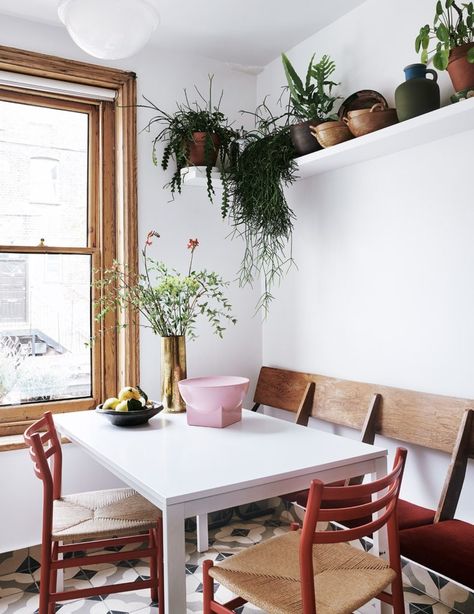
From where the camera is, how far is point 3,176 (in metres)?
2.79

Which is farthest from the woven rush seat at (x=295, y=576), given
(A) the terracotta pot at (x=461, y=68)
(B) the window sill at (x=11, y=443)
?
(A) the terracotta pot at (x=461, y=68)

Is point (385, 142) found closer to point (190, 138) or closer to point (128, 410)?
point (190, 138)

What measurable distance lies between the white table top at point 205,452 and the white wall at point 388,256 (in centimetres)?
57

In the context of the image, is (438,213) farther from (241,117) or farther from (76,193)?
(76,193)

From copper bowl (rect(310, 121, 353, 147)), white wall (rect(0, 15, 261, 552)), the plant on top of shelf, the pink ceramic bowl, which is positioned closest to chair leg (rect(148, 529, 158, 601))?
the pink ceramic bowl

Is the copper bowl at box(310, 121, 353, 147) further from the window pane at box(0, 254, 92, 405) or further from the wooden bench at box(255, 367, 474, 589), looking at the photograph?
the window pane at box(0, 254, 92, 405)

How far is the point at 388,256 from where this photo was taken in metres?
2.57

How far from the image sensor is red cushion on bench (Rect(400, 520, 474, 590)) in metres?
1.78

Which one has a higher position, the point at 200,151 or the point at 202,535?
the point at 200,151

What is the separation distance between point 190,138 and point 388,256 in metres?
1.16

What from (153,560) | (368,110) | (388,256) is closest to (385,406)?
(388,256)

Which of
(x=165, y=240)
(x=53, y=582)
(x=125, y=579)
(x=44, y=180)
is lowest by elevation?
(x=125, y=579)

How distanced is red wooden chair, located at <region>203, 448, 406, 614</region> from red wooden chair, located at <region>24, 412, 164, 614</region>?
19.6 inches

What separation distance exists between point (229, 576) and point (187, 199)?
207 cm
